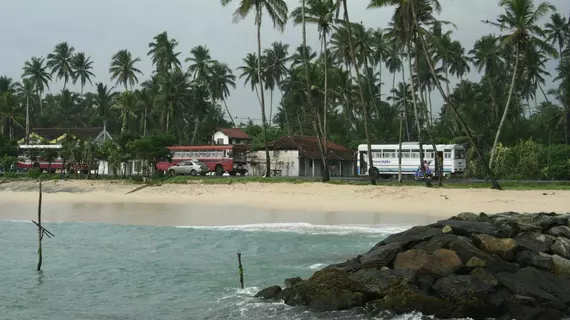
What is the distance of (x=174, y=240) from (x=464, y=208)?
1341 cm

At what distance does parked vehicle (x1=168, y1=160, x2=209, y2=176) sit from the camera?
4750 centimetres

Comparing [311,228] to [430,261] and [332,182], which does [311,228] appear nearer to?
[430,261]

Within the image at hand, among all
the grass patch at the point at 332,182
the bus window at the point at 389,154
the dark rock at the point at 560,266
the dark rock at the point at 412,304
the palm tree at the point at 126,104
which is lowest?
the dark rock at the point at 412,304

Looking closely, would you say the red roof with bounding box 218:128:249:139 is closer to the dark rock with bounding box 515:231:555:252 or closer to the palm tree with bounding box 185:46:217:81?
the palm tree with bounding box 185:46:217:81

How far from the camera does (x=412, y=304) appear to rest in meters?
10.9

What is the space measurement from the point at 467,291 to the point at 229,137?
219ft

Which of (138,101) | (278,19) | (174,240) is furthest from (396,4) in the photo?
(138,101)

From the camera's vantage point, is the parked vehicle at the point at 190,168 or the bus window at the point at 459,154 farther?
the parked vehicle at the point at 190,168

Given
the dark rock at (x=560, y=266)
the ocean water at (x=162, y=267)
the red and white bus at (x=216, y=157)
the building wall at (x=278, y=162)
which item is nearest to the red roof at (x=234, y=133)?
the building wall at (x=278, y=162)

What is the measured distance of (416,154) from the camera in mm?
45188

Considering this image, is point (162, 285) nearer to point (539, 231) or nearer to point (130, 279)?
point (130, 279)

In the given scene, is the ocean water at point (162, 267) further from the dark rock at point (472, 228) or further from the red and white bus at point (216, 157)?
the red and white bus at point (216, 157)

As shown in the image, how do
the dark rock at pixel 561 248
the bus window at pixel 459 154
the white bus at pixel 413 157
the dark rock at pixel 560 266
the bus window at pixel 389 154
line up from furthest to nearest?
the bus window at pixel 389 154, the bus window at pixel 459 154, the white bus at pixel 413 157, the dark rock at pixel 561 248, the dark rock at pixel 560 266

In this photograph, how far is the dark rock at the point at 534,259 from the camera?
12016 millimetres
